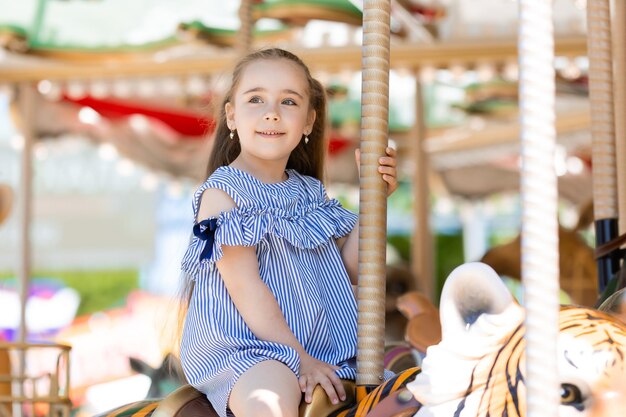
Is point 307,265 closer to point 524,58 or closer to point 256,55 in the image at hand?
point 256,55

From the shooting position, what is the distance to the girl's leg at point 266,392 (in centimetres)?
144

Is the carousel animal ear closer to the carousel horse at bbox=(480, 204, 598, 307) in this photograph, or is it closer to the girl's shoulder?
the girl's shoulder

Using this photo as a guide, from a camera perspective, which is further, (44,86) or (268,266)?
(44,86)

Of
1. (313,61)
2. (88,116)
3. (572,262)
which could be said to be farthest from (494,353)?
(88,116)

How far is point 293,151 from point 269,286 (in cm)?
42

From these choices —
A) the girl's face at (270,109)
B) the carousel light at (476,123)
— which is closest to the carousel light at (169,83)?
the carousel light at (476,123)

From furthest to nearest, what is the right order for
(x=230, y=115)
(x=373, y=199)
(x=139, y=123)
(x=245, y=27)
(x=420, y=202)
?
A: (x=139, y=123) → (x=420, y=202) → (x=245, y=27) → (x=230, y=115) → (x=373, y=199)

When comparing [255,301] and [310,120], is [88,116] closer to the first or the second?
[310,120]

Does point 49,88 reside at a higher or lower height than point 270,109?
higher

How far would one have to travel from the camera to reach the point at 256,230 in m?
1.68

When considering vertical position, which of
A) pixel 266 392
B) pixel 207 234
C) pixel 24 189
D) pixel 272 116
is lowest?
pixel 266 392

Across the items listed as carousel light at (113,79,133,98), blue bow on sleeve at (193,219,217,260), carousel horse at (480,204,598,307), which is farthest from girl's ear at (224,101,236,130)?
carousel light at (113,79,133,98)

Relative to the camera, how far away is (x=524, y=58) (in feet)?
3.22

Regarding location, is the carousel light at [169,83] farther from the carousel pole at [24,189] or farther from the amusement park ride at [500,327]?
the amusement park ride at [500,327]
